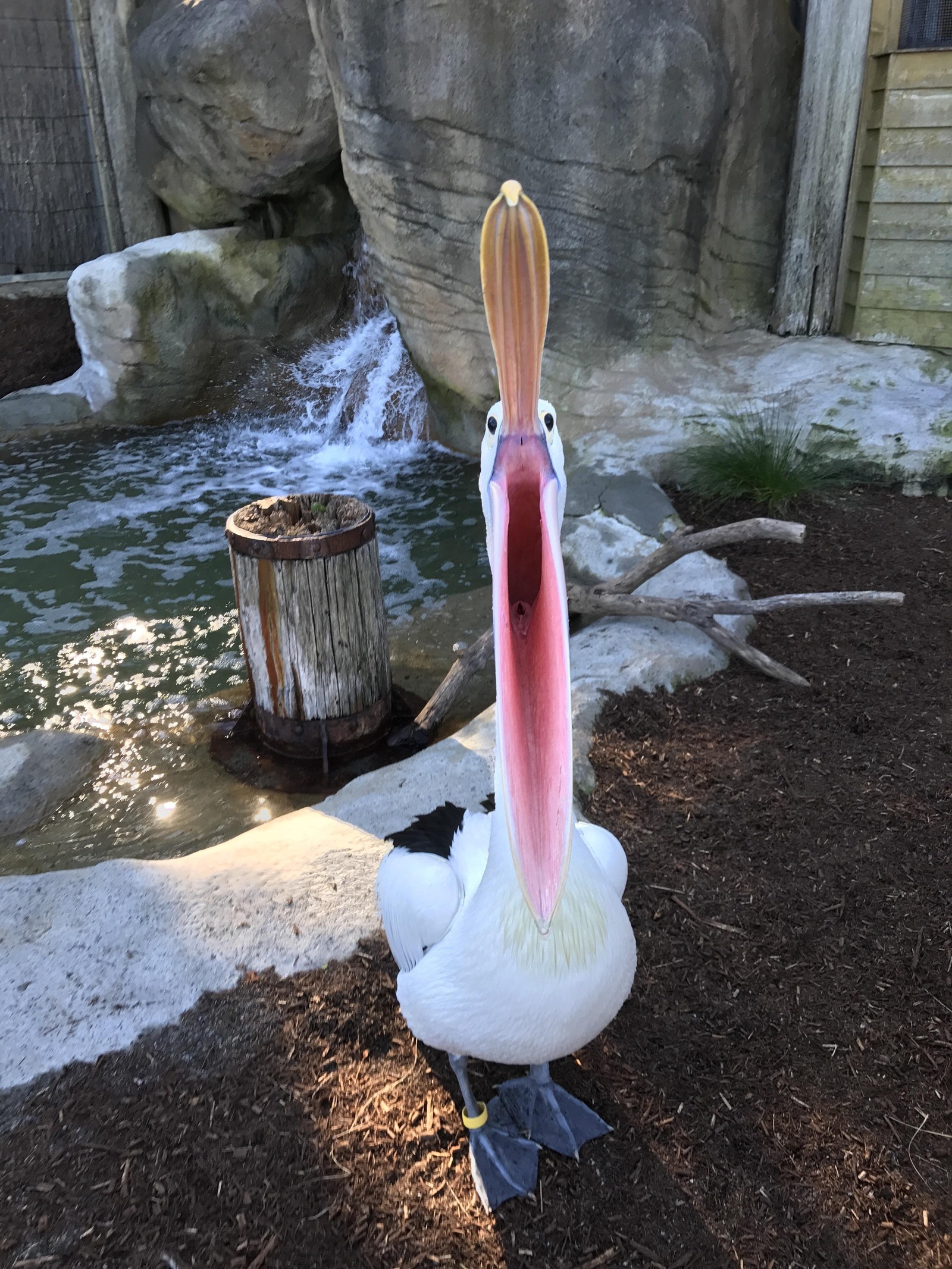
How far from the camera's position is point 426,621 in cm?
458

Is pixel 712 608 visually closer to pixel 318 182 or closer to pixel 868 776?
pixel 868 776

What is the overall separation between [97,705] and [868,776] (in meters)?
3.05

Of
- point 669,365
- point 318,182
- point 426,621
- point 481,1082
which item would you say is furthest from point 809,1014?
point 318,182

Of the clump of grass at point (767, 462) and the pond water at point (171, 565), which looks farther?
the clump of grass at point (767, 462)

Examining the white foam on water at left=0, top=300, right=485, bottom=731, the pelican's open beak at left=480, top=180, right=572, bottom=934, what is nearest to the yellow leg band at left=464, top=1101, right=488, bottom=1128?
the pelican's open beak at left=480, top=180, right=572, bottom=934

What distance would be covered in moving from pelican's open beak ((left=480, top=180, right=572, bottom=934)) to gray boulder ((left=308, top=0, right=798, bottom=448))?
4.74m

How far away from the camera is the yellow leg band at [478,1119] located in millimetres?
1682

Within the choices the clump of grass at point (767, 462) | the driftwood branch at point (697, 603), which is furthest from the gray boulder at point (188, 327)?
the driftwood branch at point (697, 603)

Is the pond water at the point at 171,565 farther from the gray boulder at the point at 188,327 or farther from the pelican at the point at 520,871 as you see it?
the pelican at the point at 520,871

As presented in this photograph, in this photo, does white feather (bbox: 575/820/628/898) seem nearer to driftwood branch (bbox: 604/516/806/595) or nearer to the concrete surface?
the concrete surface

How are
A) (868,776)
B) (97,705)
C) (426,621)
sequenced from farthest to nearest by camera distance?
(426,621) → (97,705) → (868,776)

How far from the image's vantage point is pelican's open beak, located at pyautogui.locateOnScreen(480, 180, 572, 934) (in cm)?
123

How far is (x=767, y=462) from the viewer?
4.38 meters

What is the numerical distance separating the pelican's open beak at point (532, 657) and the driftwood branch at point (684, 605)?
197cm
